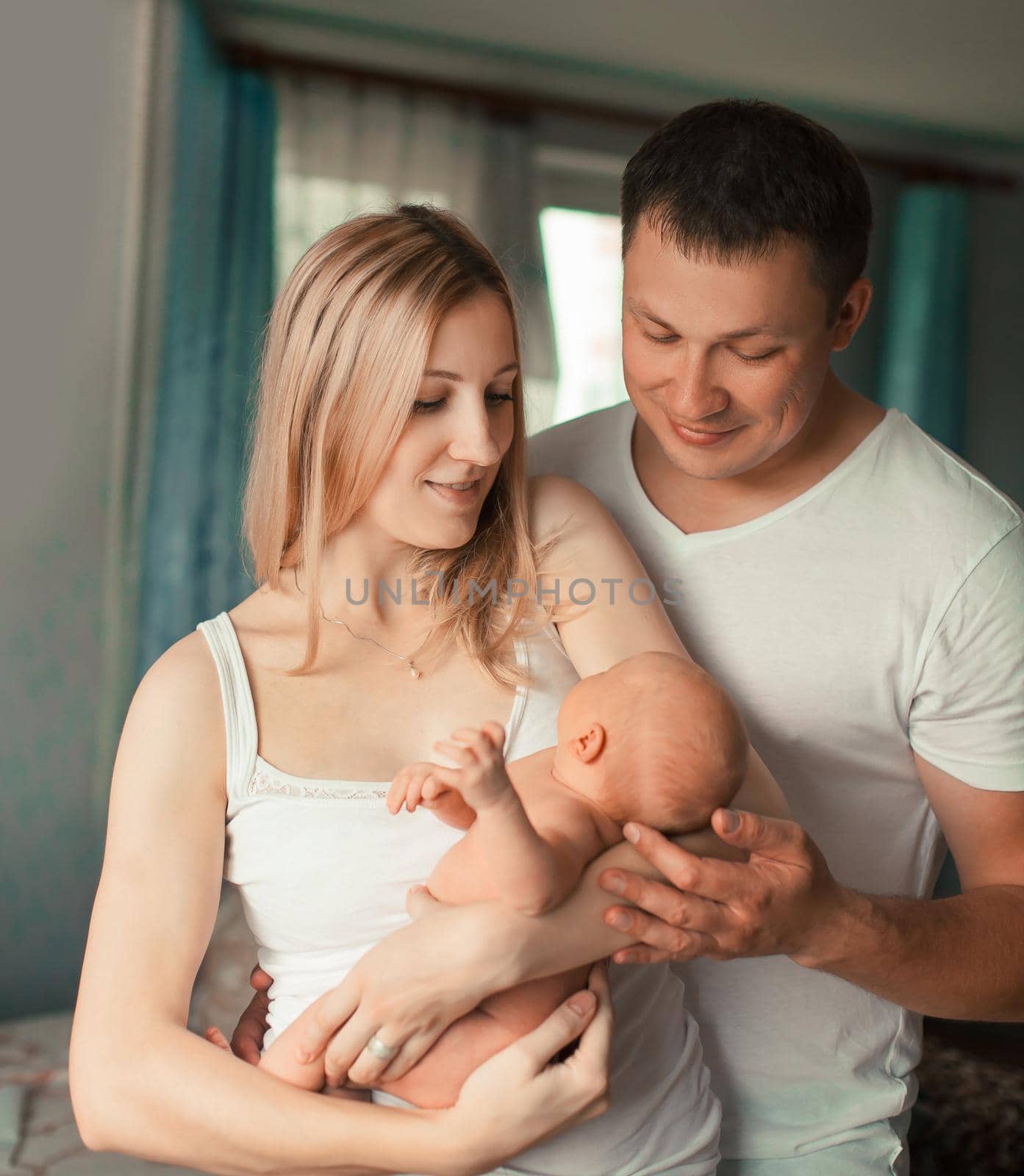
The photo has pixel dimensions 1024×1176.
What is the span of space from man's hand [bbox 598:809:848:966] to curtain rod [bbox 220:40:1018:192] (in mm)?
3705

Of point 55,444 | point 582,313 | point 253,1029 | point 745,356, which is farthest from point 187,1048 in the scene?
point 582,313

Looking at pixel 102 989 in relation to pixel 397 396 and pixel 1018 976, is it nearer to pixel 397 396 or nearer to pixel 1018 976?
pixel 397 396

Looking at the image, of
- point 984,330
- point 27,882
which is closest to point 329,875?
point 27,882

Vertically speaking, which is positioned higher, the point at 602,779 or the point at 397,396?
the point at 397,396

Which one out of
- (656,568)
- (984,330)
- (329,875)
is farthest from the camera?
(984,330)

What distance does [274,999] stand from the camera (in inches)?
56.9

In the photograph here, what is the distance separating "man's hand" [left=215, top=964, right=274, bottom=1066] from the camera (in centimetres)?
142

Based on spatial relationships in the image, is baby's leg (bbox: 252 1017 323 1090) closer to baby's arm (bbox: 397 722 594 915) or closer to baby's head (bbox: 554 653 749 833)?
baby's arm (bbox: 397 722 594 915)

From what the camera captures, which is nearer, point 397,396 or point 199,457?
point 397,396

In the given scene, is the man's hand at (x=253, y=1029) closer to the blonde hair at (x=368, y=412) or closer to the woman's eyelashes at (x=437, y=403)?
the blonde hair at (x=368, y=412)

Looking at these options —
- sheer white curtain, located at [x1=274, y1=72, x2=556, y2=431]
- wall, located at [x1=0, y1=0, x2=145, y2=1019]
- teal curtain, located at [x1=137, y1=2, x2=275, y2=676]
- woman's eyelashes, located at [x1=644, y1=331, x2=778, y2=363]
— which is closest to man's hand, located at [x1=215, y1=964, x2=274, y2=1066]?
woman's eyelashes, located at [x1=644, y1=331, x2=778, y2=363]

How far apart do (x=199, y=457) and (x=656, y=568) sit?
2490mm

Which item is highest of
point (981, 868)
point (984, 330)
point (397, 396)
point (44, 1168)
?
point (984, 330)

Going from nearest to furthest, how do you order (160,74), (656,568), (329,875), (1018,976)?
1. (329,875)
2. (1018,976)
3. (656,568)
4. (160,74)
